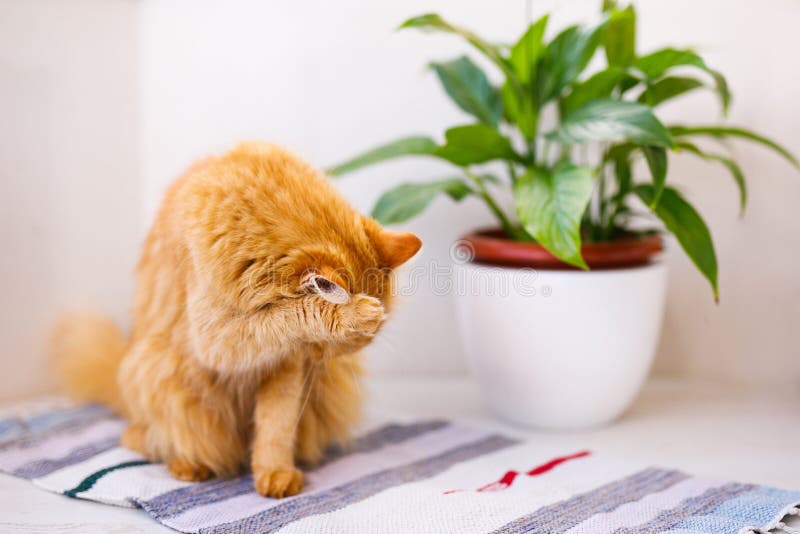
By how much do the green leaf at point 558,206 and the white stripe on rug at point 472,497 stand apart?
317 millimetres

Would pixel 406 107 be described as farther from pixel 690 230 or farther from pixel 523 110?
pixel 690 230

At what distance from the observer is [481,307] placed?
1296 mm

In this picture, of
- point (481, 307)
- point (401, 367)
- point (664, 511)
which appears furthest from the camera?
point (401, 367)

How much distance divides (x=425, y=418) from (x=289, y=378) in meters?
0.42

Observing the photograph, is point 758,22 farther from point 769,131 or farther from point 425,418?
point 425,418

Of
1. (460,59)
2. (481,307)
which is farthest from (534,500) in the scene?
(460,59)

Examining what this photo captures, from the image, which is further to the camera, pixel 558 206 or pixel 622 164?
pixel 622 164

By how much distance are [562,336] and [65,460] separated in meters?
0.80

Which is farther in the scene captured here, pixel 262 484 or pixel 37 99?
pixel 37 99

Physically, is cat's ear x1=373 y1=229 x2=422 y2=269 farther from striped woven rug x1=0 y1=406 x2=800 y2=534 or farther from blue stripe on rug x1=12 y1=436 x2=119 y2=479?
blue stripe on rug x1=12 y1=436 x2=119 y2=479

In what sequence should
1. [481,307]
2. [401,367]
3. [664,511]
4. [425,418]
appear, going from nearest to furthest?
[664,511] < [481,307] < [425,418] < [401,367]

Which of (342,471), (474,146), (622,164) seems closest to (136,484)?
(342,471)

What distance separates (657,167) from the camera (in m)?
1.18

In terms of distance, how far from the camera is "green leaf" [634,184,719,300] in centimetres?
117
